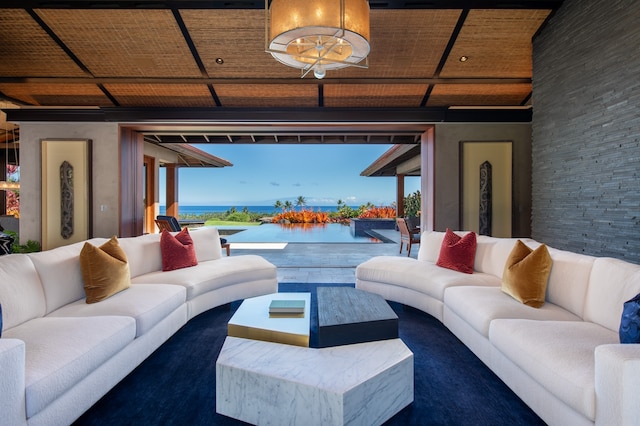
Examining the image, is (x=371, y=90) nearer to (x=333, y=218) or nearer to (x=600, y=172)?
(x=600, y=172)

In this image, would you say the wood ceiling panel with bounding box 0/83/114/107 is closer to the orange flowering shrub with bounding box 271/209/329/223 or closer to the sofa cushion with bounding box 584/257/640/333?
the sofa cushion with bounding box 584/257/640/333

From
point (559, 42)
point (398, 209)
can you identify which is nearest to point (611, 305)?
point (559, 42)

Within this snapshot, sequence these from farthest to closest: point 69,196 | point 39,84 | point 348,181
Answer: point 348,181 < point 69,196 < point 39,84

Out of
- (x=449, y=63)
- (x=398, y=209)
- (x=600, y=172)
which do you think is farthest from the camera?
(x=398, y=209)

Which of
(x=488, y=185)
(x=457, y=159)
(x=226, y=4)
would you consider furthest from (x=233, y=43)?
(x=488, y=185)

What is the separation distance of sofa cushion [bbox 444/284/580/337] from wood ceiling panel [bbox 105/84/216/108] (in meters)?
4.97

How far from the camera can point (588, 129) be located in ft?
12.1

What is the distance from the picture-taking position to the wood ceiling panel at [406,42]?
438cm

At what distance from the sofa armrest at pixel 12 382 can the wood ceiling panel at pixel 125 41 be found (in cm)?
433

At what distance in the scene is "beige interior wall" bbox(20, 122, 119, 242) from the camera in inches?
Answer: 238

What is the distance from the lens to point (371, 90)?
219 inches

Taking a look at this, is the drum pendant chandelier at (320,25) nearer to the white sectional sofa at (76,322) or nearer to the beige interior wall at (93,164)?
the white sectional sofa at (76,322)

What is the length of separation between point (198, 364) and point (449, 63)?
16.8ft

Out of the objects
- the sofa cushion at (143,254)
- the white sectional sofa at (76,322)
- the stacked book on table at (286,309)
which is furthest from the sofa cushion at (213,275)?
the stacked book on table at (286,309)
